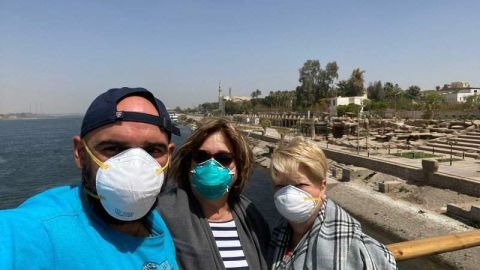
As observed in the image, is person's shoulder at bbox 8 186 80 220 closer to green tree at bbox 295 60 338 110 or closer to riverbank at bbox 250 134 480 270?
riverbank at bbox 250 134 480 270

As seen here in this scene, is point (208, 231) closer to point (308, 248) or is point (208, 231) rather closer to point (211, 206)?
point (211, 206)

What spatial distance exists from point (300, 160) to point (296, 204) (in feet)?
0.88

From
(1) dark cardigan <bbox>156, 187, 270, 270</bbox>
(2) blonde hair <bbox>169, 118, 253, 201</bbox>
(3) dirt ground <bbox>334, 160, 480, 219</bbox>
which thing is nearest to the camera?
(1) dark cardigan <bbox>156, 187, 270, 270</bbox>

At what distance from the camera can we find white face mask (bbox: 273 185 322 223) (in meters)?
2.27

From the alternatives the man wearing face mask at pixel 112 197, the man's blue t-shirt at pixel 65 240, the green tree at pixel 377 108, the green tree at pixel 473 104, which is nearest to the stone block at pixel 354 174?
the man wearing face mask at pixel 112 197

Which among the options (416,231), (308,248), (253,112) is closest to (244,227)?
(308,248)

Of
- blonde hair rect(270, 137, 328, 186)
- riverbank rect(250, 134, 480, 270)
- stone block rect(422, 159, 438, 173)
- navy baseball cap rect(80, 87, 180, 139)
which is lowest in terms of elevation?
riverbank rect(250, 134, 480, 270)

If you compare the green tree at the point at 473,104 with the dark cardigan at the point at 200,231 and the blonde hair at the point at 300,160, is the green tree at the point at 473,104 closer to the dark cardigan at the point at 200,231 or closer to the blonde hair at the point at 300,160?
the blonde hair at the point at 300,160

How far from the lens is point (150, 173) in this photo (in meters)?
1.42

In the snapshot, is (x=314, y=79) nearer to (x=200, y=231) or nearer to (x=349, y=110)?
(x=349, y=110)

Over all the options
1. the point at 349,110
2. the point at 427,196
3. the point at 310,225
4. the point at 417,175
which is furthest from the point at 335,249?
the point at 349,110

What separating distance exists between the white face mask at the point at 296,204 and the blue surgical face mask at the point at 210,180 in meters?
0.37

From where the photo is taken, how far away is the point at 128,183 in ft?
4.50

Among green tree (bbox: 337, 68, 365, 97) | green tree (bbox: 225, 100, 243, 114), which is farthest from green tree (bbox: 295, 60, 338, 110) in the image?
green tree (bbox: 225, 100, 243, 114)
